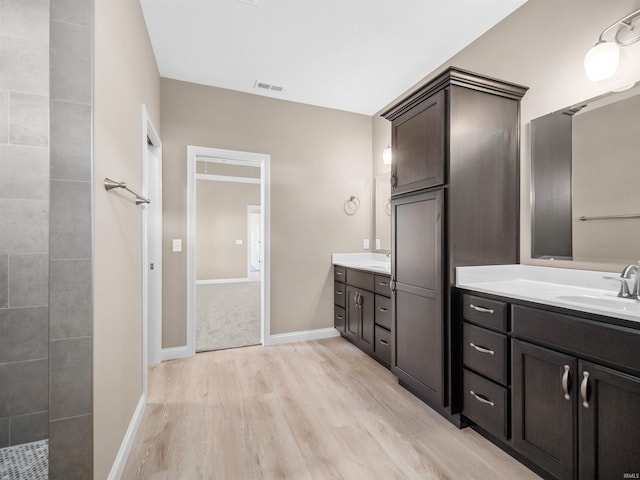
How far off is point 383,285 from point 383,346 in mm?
569

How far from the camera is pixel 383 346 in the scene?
2.69 metres

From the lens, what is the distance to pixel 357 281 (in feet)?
10.2

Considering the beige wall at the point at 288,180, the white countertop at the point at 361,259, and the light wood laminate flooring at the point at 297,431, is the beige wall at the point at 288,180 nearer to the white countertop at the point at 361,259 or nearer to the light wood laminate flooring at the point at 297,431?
the white countertop at the point at 361,259

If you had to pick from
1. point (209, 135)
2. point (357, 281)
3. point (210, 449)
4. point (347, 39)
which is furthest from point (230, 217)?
point (210, 449)

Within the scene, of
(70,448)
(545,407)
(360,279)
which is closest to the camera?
(70,448)

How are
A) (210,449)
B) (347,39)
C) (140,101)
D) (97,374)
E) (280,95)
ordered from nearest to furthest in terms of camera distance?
(97,374) → (210,449) → (140,101) → (347,39) → (280,95)

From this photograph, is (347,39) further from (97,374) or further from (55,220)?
(97,374)

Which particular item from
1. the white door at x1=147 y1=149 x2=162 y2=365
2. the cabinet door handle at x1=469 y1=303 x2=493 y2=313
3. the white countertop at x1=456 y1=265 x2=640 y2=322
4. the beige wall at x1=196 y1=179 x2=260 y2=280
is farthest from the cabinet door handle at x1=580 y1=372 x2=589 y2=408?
the beige wall at x1=196 y1=179 x2=260 y2=280

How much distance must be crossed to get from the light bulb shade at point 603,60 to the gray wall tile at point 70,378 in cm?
281

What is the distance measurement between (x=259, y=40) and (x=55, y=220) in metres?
2.10

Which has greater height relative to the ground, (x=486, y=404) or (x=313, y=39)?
(x=313, y=39)

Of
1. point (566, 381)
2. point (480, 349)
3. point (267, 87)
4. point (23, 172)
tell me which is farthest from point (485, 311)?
point (267, 87)

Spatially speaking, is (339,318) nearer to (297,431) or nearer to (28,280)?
(297,431)

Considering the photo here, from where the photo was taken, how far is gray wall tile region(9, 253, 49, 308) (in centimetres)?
159
